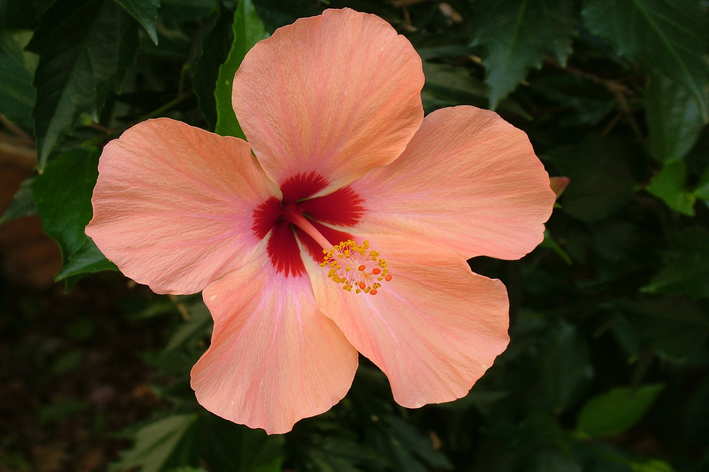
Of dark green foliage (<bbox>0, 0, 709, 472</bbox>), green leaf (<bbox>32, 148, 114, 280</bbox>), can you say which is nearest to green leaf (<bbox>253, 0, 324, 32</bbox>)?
dark green foliage (<bbox>0, 0, 709, 472</bbox>)

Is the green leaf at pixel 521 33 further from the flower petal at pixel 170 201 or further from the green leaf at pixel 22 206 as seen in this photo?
the green leaf at pixel 22 206

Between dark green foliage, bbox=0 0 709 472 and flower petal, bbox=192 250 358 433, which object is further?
dark green foliage, bbox=0 0 709 472

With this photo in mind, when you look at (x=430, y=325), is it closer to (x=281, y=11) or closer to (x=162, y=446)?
(x=281, y=11)

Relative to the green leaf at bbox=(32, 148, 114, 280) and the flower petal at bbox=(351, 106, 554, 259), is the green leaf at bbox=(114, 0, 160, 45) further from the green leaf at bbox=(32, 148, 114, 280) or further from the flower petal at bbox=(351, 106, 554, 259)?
the flower petal at bbox=(351, 106, 554, 259)

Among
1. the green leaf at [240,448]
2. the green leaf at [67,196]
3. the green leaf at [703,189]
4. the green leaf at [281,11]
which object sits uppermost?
the green leaf at [281,11]

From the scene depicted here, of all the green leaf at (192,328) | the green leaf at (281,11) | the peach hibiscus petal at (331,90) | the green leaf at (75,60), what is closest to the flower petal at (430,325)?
the peach hibiscus petal at (331,90)

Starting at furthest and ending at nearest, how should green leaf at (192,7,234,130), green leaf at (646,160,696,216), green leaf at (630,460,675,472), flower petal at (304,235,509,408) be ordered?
green leaf at (630,460,675,472) → green leaf at (646,160,696,216) → green leaf at (192,7,234,130) → flower petal at (304,235,509,408)

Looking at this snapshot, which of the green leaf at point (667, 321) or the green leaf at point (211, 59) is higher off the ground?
the green leaf at point (211, 59)
